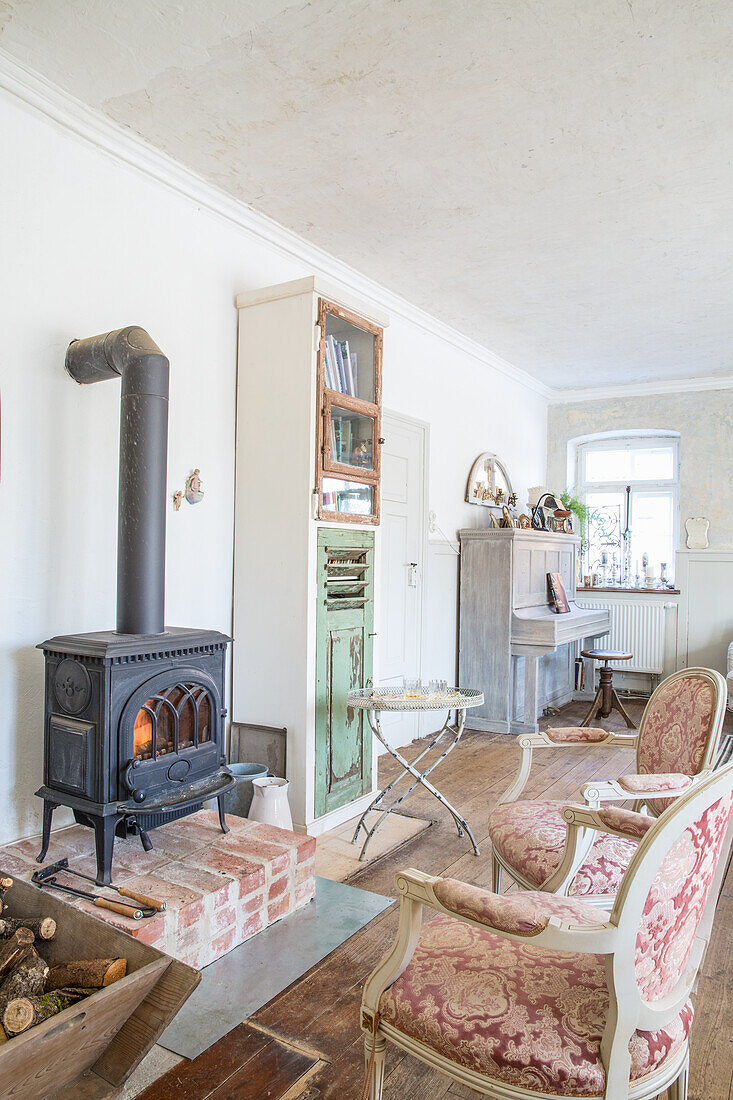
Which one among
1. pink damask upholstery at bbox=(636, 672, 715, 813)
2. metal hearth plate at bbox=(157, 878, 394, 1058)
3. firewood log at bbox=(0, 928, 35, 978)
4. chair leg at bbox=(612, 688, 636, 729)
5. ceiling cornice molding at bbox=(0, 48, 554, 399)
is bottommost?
metal hearth plate at bbox=(157, 878, 394, 1058)

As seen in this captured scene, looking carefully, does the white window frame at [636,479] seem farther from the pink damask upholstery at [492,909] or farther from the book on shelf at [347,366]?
the pink damask upholstery at [492,909]

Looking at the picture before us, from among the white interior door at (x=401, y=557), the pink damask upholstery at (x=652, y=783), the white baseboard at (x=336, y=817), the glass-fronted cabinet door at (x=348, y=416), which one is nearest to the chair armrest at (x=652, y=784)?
the pink damask upholstery at (x=652, y=783)

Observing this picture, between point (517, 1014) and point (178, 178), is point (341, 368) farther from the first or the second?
point (517, 1014)

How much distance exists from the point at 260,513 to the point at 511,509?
341 cm

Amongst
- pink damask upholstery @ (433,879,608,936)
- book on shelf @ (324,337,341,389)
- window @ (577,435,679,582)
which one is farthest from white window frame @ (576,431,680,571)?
pink damask upholstery @ (433,879,608,936)

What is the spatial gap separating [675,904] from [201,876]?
5.30ft

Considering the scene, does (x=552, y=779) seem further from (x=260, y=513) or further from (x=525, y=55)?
(x=525, y=55)

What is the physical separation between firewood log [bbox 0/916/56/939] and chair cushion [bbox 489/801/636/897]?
1287 mm

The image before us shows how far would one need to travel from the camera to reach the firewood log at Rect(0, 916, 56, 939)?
5.82 feet

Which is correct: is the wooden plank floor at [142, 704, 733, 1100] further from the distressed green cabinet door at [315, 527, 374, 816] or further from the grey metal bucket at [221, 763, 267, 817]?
the grey metal bucket at [221, 763, 267, 817]

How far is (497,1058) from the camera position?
4.34 ft

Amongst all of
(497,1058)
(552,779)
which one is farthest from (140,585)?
(552,779)

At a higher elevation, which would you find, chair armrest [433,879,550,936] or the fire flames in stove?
the fire flames in stove

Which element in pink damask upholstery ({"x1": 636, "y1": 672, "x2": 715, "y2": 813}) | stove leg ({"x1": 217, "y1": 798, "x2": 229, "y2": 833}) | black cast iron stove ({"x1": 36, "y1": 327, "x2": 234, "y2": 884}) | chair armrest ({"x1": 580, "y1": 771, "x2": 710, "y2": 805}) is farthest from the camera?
stove leg ({"x1": 217, "y1": 798, "x2": 229, "y2": 833})
